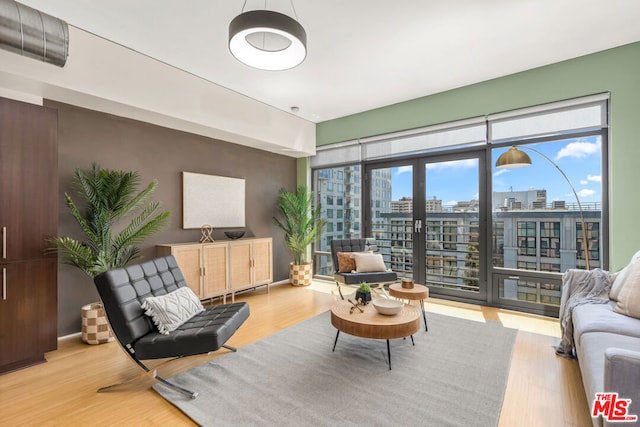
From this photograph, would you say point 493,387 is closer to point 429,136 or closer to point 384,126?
point 429,136

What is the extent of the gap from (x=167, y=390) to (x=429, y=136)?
4.40 meters

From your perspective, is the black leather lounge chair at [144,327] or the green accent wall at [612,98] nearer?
the black leather lounge chair at [144,327]

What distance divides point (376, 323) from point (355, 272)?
190cm

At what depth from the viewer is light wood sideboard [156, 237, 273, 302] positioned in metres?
3.89

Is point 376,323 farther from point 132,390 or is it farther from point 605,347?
point 132,390

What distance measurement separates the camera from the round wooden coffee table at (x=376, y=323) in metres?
2.30

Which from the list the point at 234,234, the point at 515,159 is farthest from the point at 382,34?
the point at 234,234

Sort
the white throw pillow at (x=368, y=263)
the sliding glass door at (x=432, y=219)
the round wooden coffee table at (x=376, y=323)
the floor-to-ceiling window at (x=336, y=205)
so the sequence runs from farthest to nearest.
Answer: the floor-to-ceiling window at (x=336, y=205) → the sliding glass door at (x=432, y=219) → the white throw pillow at (x=368, y=263) → the round wooden coffee table at (x=376, y=323)

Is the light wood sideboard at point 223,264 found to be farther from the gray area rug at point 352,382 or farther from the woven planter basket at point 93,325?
the gray area rug at point 352,382

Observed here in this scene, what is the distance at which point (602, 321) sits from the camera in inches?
83.4

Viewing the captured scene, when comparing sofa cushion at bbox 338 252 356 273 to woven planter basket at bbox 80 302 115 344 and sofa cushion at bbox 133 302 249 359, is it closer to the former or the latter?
sofa cushion at bbox 133 302 249 359

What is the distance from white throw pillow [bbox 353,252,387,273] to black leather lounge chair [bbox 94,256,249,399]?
2.08m

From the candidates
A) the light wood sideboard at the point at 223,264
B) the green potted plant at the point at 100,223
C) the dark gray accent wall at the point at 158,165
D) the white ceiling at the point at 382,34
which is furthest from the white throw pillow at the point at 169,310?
the white ceiling at the point at 382,34

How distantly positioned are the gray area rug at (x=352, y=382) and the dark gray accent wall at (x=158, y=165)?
1983 millimetres
